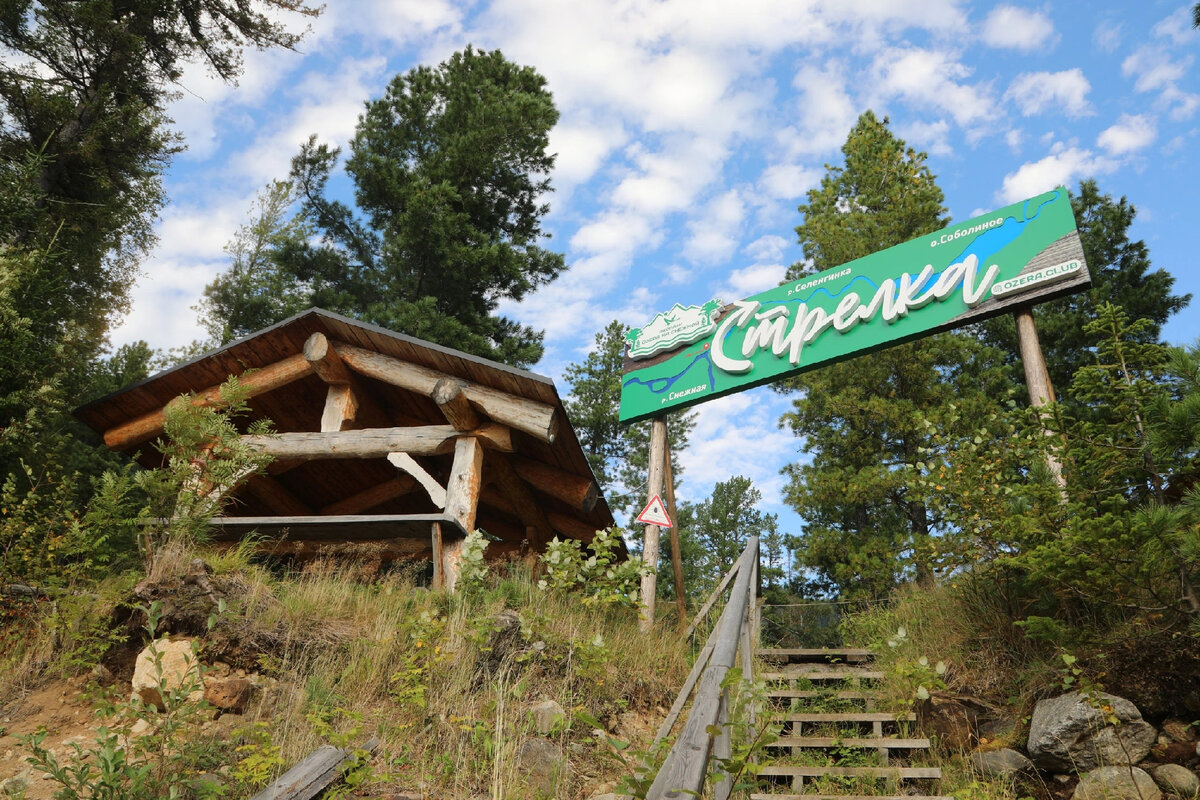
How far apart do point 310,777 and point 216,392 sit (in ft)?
22.4

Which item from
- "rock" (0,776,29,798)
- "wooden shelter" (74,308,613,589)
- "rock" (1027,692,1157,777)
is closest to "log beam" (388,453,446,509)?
"wooden shelter" (74,308,613,589)

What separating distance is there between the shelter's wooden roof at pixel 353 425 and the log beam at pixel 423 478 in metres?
0.37

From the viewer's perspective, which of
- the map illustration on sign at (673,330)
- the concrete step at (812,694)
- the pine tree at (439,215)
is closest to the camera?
the concrete step at (812,694)

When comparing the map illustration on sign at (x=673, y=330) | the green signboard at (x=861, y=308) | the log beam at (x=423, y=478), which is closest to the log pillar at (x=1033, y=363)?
the green signboard at (x=861, y=308)

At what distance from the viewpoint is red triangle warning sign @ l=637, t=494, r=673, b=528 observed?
8.46m

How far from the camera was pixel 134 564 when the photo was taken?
685 cm

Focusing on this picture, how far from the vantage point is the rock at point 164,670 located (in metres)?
4.74

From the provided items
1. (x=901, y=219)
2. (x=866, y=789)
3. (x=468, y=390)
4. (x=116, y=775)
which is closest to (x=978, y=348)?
(x=901, y=219)

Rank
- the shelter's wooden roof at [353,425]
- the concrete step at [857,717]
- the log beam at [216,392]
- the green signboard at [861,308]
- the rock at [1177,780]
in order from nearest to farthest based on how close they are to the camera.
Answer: the rock at [1177,780]
the concrete step at [857,717]
the green signboard at [861,308]
the shelter's wooden roof at [353,425]
the log beam at [216,392]

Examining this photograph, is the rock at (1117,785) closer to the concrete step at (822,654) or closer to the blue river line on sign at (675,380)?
the concrete step at (822,654)

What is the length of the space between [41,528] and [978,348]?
1624 cm

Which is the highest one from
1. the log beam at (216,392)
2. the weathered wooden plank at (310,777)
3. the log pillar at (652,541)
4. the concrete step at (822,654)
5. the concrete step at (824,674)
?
the log beam at (216,392)

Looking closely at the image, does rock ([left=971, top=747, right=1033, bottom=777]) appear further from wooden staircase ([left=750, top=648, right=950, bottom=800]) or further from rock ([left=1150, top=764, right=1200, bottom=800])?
rock ([left=1150, top=764, right=1200, bottom=800])

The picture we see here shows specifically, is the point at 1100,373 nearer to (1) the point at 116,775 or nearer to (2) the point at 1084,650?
(2) the point at 1084,650
